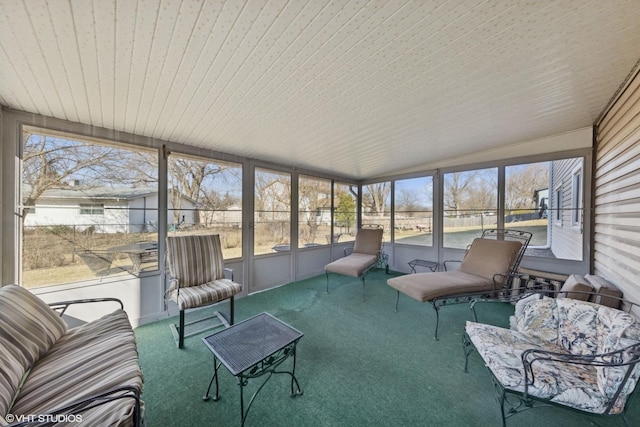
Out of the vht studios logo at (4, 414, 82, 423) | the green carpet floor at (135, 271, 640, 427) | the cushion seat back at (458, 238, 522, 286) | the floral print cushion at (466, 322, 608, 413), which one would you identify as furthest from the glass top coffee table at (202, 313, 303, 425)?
the cushion seat back at (458, 238, 522, 286)

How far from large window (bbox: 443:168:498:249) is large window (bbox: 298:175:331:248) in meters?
2.49

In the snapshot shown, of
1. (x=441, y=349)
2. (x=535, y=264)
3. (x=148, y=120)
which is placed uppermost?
(x=148, y=120)

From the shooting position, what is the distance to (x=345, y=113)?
2361 millimetres

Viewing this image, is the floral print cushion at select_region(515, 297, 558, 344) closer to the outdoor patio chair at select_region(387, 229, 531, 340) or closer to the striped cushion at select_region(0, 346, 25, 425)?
the outdoor patio chair at select_region(387, 229, 531, 340)

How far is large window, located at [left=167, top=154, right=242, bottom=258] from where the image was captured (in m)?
3.18

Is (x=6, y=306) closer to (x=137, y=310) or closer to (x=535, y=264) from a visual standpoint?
(x=137, y=310)

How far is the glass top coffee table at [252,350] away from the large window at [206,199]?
78.2 inches

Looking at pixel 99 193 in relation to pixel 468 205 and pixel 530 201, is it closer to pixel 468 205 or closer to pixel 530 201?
pixel 468 205

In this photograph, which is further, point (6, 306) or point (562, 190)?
point (562, 190)

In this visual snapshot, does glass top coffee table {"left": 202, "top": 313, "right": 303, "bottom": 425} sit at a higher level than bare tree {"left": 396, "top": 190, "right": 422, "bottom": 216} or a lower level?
lower

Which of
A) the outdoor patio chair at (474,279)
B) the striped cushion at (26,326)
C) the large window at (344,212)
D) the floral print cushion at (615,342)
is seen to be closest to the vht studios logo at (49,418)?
the striped cushion at (26,326)

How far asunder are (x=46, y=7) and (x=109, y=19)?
0.25 m

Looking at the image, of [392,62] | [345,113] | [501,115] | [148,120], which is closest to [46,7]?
[148,120]

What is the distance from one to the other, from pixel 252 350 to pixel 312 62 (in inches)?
81.3
